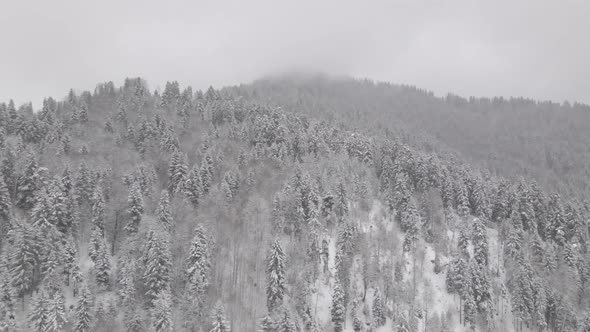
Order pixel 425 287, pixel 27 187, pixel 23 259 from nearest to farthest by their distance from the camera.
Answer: pixel 23 259 → pixel 27 187 → pixel 425 287

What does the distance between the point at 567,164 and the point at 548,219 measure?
10285 cm

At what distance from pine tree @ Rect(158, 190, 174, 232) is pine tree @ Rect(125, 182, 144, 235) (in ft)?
14.5

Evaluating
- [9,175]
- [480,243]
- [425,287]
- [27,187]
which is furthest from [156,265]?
[480,243]

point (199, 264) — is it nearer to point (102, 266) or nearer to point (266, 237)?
point (102, 266)

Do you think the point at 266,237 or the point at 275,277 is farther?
the point at 266,237

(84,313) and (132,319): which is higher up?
(84,313)

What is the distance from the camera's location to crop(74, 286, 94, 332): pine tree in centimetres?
6326

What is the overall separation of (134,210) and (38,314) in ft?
86.9

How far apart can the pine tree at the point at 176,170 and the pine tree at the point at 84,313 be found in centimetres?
3370

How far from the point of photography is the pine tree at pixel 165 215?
82613 mm

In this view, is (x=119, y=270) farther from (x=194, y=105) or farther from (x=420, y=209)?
(x=194, y=105)

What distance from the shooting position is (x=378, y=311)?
8138 cm

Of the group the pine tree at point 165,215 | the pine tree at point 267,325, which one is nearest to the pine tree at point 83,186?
the pine tree at point 165,215

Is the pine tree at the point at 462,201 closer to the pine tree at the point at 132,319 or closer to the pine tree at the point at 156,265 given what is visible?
the pine tree at the point at 156,265
